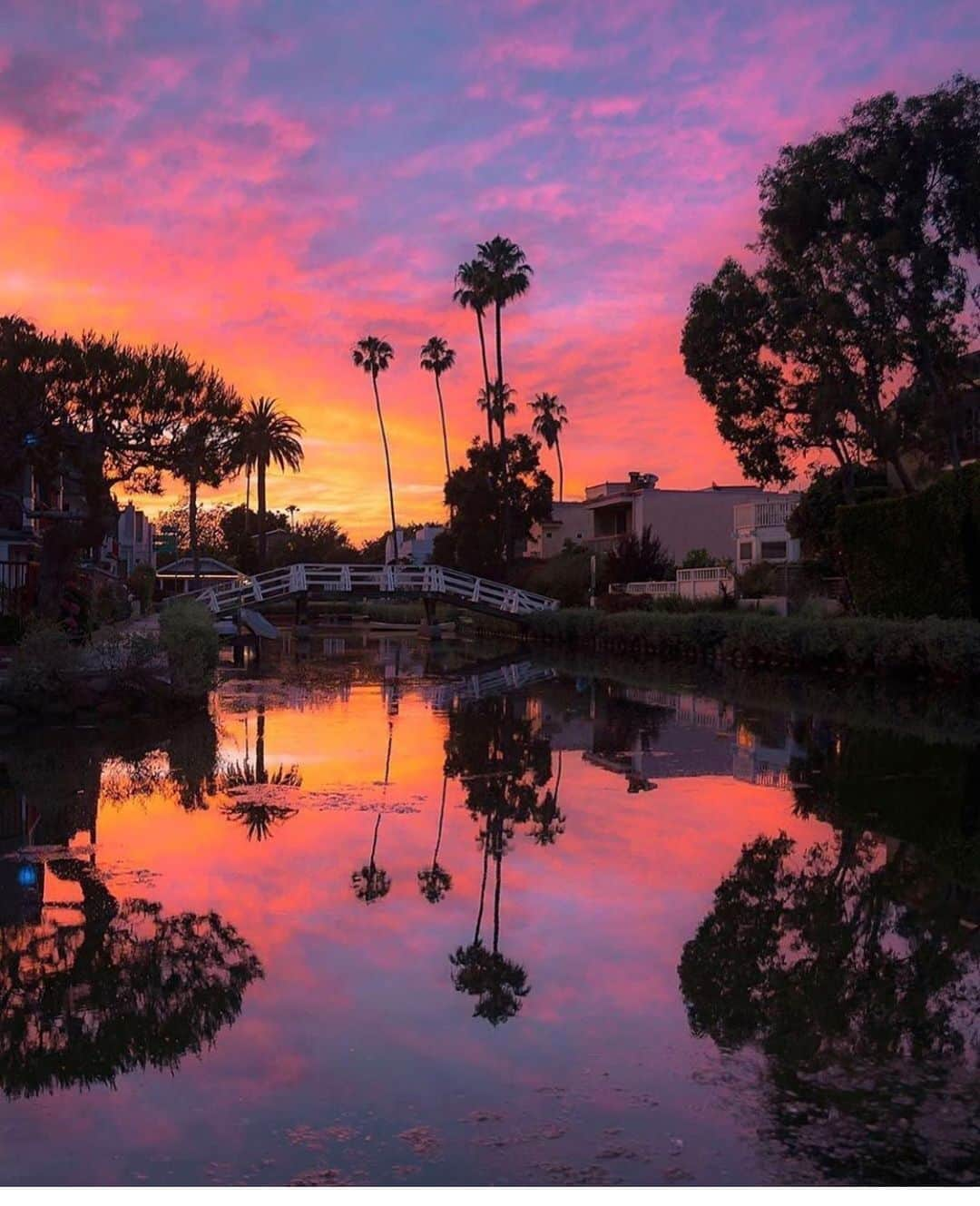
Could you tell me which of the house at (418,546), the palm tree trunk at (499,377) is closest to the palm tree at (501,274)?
the palm tree trunk at (499,377)

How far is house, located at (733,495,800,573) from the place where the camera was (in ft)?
169

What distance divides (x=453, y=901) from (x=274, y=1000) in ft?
7.55

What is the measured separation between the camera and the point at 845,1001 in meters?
6.71

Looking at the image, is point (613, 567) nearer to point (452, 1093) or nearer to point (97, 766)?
point (97, 766)

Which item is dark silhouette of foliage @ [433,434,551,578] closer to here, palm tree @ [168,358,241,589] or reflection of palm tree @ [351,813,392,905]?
palm tree @ [168,358,241,589]

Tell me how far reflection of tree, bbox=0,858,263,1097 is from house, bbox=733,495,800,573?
4388 cm

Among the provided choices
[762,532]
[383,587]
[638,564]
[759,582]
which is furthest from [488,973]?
[638,564]

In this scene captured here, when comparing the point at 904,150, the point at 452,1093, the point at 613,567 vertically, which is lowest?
the point at 452,1093

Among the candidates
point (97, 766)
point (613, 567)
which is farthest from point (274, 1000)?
point (613, 567)

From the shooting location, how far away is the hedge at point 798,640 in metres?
27.8

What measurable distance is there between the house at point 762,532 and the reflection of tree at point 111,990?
144ft

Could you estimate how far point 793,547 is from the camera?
4891 cm
